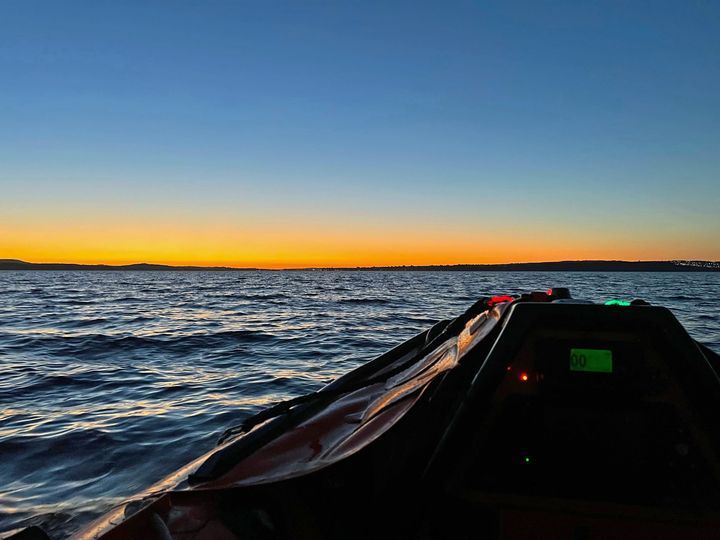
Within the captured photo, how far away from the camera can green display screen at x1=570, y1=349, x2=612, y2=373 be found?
6.16 ft

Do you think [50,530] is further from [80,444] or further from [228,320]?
[228,320]

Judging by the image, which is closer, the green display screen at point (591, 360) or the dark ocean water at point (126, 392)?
the green display screen at point (591, 360)

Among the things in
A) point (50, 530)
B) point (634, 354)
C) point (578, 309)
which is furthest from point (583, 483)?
point (50, 530)

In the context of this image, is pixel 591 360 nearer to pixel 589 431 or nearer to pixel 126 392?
pixel 589 431

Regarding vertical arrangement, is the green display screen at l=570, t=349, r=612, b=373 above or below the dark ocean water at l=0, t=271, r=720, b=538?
above

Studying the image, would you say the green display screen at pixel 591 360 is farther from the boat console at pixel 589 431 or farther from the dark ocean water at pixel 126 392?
the dark ocean water at pixel 126 392

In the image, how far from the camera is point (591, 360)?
6.21ft

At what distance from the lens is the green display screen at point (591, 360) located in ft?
6.16

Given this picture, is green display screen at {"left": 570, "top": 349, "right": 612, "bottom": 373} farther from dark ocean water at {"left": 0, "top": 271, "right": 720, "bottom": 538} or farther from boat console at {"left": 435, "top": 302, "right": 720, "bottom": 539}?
dark ocean water at {"left": 0, "top": 271, "right": 720, "bottom": 538}

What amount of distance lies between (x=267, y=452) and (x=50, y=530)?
2.58 metres

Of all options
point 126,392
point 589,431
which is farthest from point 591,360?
point 126,392

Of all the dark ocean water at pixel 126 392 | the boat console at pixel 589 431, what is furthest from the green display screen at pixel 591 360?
the dark ocean water at pixel 126 392

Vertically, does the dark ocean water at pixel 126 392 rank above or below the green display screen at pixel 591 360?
below

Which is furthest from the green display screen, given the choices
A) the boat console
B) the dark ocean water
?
the dark ocean water
